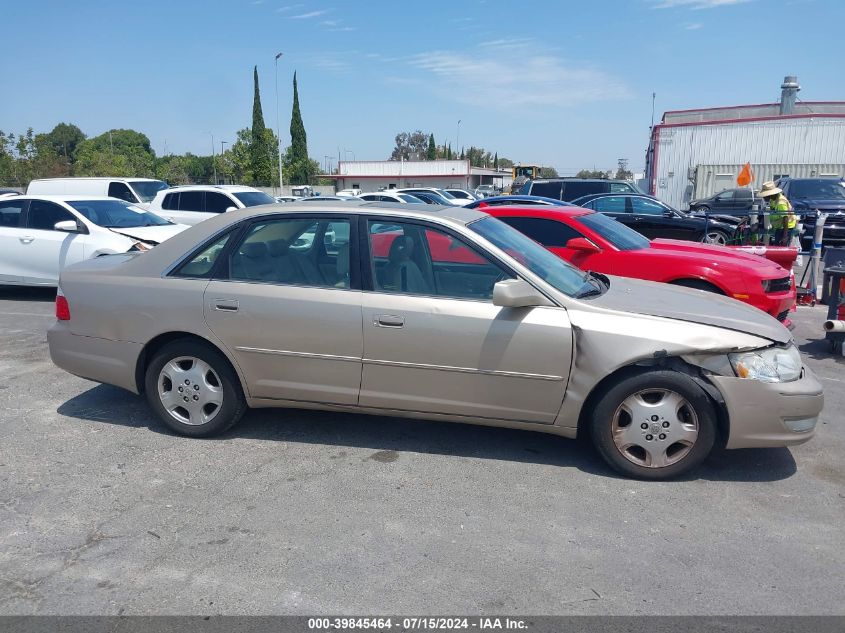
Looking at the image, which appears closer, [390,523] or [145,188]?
[390,523]

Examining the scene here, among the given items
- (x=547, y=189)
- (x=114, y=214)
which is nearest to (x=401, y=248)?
(x=114, y=214)

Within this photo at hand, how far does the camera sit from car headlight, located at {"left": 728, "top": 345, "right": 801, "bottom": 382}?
13.1 ft

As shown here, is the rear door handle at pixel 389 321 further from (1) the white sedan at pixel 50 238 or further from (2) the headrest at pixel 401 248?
(1) the white sedan at pixel 50 238

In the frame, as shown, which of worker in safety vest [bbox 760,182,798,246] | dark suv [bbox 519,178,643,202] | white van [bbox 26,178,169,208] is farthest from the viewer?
dark suv [bbox 519,178,643,202]

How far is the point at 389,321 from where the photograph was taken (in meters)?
4.27

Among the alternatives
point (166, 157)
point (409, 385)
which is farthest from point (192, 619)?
point (166, 157)

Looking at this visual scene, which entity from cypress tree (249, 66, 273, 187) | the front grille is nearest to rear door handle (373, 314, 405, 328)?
the front grille

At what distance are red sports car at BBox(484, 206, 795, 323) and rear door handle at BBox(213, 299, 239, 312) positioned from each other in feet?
13.2

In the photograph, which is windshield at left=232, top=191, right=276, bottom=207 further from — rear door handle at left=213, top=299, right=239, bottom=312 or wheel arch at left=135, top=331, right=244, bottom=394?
rear door handle at left=213, top=299, right=239, bottom=312

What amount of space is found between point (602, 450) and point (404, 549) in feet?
4.71

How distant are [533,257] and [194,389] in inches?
98.2

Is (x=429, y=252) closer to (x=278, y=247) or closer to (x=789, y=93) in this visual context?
(x=278, y=247)

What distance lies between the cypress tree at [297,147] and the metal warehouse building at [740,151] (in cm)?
3884

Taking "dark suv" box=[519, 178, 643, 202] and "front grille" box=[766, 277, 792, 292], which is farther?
"dark suv" box=[519, 178, 643, 202]
